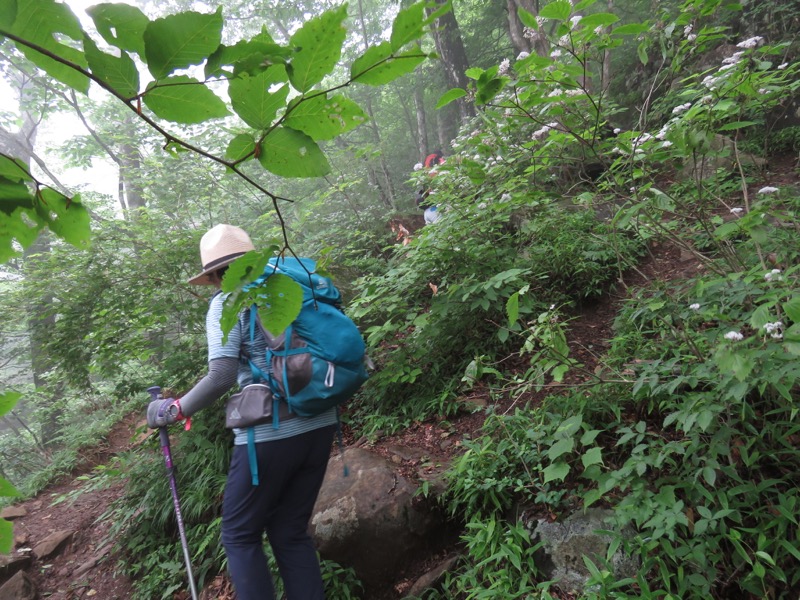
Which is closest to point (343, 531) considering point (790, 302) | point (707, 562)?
point (707, 562)

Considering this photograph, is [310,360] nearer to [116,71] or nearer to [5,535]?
[5,535]

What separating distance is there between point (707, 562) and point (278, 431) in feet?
6.44

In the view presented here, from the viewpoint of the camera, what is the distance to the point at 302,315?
201 cm

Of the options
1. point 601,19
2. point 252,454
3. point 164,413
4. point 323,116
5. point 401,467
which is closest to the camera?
point 323,116

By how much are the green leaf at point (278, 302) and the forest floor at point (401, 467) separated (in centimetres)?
233

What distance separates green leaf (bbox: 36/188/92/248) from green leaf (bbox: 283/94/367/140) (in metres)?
0.54

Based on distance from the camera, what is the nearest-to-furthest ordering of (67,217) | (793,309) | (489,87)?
(67,217) → (489,87) → (793,309)

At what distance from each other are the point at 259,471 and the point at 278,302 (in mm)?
1628

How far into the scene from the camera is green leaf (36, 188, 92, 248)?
0.82m

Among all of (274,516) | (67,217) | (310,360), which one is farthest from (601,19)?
(274,516)

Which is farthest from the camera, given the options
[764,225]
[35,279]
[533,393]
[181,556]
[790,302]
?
[35,279]

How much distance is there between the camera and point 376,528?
276 cm

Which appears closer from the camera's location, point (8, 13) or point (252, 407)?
point (8, 13)

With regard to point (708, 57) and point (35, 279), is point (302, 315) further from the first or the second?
point (708, 57)
